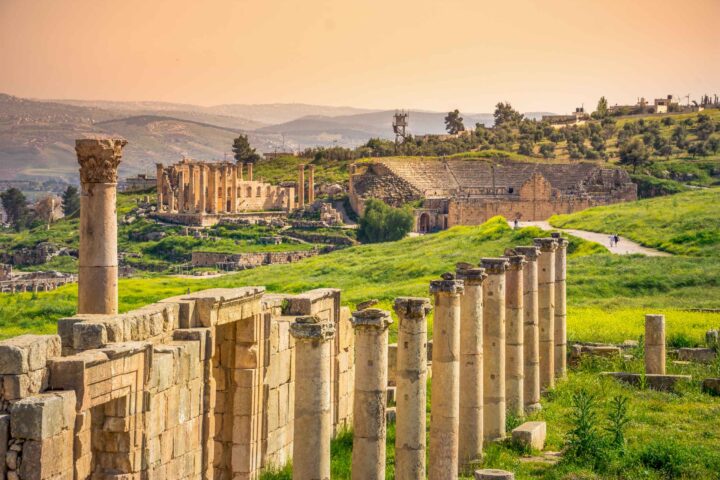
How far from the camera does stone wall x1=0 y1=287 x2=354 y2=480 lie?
40.7 ft

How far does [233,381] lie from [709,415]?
923 centimetres

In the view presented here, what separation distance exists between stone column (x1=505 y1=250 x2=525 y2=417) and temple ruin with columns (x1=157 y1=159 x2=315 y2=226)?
75.1 m

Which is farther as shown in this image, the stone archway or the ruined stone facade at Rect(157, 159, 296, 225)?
the ruined stone facade at Rect(157, 159, 296, 225)

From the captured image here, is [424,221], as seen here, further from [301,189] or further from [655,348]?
[655,348]

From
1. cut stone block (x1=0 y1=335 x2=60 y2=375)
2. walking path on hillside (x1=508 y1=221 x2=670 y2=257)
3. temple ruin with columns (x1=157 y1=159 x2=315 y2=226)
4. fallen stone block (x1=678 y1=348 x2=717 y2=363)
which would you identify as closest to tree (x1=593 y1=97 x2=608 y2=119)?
temple ruin with columns (x1=157 y1=159 x2=315 y2=226)

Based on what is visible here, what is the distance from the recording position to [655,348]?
26484 millimetres

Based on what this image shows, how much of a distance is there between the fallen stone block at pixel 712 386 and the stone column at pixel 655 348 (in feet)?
5.22

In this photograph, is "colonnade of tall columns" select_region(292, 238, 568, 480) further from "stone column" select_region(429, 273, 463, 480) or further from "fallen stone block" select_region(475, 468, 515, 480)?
"fallen stone block" select_region(475, 468, 515, 480)

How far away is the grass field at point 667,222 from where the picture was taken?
163ft

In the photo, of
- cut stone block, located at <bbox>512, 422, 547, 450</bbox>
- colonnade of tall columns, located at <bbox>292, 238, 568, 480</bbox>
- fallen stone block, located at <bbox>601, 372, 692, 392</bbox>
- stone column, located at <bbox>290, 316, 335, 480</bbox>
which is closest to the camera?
stone column, located at <bbox>290, 316, 335, 480</bbox>

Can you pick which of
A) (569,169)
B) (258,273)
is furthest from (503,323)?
(569,169)

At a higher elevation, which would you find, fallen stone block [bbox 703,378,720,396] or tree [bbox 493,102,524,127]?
tree [bbox 493,102,524,127]

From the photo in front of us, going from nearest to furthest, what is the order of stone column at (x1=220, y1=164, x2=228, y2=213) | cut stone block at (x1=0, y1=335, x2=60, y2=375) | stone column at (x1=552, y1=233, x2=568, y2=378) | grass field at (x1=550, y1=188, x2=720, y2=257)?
cut stone block at (x1=0, y1=335, x2=60, y2=375) → stone column at (x1=552, y1=233, x2=568, y2=378) → grass field at (x1=550, y1=188, x2=720, y2=257) → stone column at (x1=220, y1=164, x2=228, y2=213)

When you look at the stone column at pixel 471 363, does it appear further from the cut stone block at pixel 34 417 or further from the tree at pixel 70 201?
the tree at pixel 70 201
